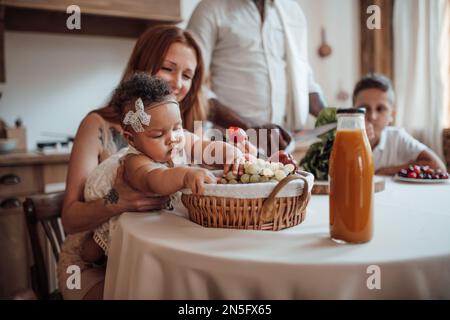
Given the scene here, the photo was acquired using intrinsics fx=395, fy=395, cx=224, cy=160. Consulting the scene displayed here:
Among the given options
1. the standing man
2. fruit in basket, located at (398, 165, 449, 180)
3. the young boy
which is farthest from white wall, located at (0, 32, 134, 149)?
fruit in basket, located at (398, 165, 449, 180)

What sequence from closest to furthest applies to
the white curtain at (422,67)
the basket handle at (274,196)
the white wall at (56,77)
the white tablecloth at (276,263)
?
the white tablecloth at (276,263), the basket handle at (274,196), the white wall at (56,77), the white curtain at (422,67)

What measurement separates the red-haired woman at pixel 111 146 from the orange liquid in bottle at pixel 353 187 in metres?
0.45

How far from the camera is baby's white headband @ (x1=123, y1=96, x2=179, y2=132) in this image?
886 millimetres

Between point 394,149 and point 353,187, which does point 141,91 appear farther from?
point 394,149

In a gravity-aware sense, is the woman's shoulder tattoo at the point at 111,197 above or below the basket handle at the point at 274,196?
below

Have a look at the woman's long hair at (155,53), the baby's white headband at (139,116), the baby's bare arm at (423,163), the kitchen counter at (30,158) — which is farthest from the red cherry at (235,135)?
the kitchen counter at (30,158)

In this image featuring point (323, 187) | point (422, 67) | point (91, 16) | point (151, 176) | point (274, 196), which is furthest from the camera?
point (422, 67)

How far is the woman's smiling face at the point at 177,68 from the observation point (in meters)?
1.26

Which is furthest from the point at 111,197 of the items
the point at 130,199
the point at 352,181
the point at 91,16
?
the point at 91,16

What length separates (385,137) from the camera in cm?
198

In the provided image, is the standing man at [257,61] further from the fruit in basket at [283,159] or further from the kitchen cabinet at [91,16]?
the fruit in basket at [283,159]

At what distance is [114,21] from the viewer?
2832 mm

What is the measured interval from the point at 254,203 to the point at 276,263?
0.52 ft

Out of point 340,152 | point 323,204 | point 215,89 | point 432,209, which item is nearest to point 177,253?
point 340,152
